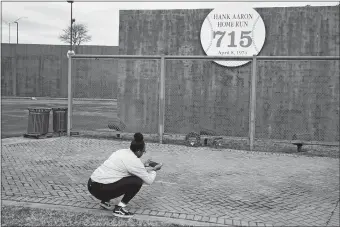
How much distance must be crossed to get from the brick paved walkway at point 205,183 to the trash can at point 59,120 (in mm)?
1935

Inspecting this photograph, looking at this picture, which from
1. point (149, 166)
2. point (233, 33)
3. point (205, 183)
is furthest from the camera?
point (233, 33)

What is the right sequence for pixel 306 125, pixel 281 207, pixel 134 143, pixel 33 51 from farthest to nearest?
pixel 33 51 < pixel 306 125 < pixel 281 207 < pixel 134 143

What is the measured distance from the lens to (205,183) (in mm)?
7535

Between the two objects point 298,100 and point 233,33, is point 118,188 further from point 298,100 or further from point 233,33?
point 233,33

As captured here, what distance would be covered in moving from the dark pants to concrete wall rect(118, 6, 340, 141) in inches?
300

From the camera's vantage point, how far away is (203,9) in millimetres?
13633

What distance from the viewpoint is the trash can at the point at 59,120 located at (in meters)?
13.2

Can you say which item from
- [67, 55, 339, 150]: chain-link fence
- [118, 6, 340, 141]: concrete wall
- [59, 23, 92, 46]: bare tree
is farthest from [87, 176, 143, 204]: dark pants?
[59, 23, 92, 46]: bare tree

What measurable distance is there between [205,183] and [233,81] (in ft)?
21.1

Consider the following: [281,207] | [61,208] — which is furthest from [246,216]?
[61,208]

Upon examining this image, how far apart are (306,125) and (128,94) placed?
5938 mm

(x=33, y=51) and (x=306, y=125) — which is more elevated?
(x=33, y=51)

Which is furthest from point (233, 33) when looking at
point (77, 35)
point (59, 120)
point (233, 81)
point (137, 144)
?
point (77, 35)

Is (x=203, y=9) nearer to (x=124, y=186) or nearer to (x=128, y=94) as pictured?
(x=128, y=94)
